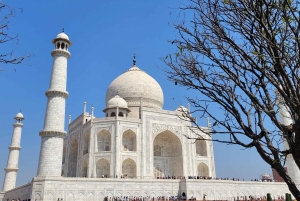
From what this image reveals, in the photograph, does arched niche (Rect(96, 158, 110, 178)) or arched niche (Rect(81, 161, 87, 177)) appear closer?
arched niche (Rect(96, 158, 110, 178))

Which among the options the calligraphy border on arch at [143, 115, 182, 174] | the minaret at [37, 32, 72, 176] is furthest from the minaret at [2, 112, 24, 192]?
the calligraphy border on arch at [143, 115, 182, 174]

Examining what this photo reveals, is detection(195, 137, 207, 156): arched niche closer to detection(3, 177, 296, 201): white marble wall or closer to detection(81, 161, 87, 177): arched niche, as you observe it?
detection(3, 177, 296, 201): white marble wall

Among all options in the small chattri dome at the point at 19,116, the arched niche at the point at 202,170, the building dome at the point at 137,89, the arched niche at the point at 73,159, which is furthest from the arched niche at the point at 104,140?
the small chattri dome at the point at 19,116

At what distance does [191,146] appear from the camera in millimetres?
23672

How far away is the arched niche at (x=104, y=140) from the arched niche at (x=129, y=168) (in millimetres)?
1747

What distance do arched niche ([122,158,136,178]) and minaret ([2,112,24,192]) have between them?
9766mm

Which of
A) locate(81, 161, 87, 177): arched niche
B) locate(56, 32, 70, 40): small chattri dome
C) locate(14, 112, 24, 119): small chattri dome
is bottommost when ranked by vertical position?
locate(81, 161, 87, 177): arched niche

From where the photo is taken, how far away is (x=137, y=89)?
26.7m

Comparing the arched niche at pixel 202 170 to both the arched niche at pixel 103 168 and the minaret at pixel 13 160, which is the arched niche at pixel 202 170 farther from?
the minaret at pixel 13 160

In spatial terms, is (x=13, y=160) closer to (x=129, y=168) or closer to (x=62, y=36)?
(x=129, y=168)

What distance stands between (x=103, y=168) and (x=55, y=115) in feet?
24.2

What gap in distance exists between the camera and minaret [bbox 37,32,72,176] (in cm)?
1473

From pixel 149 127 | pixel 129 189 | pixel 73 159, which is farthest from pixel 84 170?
pixel 129 189

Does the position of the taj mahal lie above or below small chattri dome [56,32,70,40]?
below
